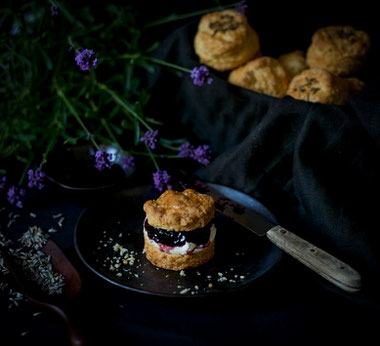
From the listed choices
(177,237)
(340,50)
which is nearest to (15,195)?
(177,237)

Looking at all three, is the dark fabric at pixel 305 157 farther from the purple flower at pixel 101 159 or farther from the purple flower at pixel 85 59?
the purple flower at pixel 85 59

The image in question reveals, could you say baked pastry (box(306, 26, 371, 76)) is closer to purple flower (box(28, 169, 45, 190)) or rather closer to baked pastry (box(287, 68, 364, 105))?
baked pastry (box(287, 68, 364, 105))

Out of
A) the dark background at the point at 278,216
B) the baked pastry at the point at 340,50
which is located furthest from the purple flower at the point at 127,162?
the baked pastry at the point at 340,50

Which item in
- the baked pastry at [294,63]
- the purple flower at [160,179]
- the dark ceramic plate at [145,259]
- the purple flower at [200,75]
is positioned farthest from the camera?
the baked pastry at [294,63]

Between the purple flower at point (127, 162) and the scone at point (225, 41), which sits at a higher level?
the scone at point (225, 41)

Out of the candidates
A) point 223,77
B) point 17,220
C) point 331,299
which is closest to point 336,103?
point 223,77

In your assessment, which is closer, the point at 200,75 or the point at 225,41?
the point at 200,75

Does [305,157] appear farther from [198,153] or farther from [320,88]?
[198,153]
